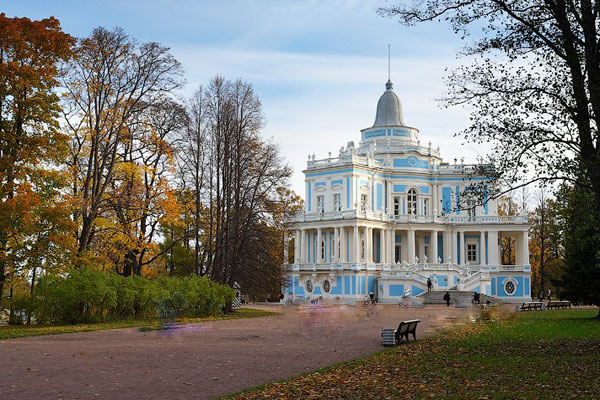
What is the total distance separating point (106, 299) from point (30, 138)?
6327mm

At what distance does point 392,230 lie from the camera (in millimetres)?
56969

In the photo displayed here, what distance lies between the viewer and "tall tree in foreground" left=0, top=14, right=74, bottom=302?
2245cm

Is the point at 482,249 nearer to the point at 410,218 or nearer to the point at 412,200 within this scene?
the point at 410,218

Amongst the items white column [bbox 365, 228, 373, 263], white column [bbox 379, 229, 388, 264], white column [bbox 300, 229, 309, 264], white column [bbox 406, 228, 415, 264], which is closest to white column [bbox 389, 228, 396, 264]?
white column [bbox 379, 229, 388, 264]

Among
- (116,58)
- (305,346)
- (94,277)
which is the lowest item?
(305,346)

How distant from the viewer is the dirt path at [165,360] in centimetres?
1042

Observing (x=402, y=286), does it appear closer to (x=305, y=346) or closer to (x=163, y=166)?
(x=163, y=166)

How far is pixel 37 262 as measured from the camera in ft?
→ 76.6

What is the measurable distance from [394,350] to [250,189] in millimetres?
19899

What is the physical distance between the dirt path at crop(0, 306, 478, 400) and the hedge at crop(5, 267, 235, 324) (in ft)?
10.0

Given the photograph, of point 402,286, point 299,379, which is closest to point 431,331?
point 299,379

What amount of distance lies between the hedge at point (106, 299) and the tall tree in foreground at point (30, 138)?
3.60ft

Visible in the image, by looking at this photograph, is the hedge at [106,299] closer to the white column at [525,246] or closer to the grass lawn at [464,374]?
the grass lawn at [464,374]

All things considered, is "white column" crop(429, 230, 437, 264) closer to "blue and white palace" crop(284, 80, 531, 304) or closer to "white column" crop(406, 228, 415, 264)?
"blue and white palace" crop(284, 80, 531, 304)
